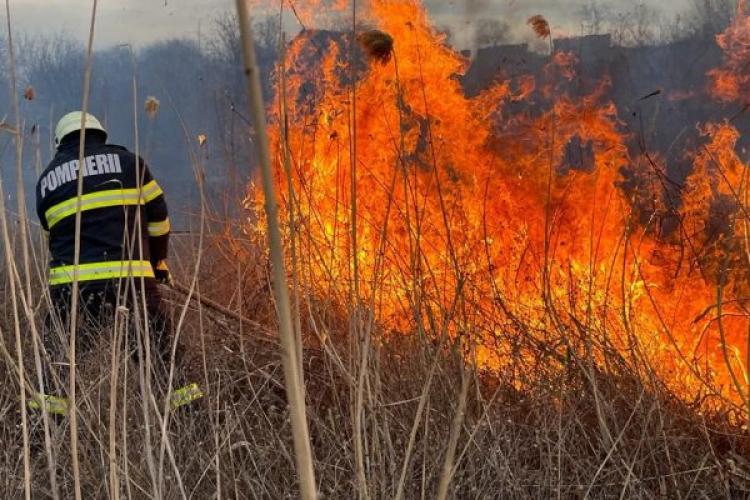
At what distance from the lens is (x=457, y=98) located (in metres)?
6.89

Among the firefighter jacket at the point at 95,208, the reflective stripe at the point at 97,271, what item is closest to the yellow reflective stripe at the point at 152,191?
the firefighter jacket at the point at 95,208

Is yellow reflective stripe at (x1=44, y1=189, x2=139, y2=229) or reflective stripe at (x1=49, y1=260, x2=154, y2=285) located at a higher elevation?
yellow reflective stripe at (x1=44, y1=189, x2=139, y2=229)

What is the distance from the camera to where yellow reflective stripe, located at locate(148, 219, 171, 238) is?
501 centimetres

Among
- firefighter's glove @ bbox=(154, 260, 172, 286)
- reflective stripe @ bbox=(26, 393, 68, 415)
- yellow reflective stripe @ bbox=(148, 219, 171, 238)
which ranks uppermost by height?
yellow reflective stripe @ bbox=(148, 219, 171, 238)

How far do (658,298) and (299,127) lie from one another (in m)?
2.81

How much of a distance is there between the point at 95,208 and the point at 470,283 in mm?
2143

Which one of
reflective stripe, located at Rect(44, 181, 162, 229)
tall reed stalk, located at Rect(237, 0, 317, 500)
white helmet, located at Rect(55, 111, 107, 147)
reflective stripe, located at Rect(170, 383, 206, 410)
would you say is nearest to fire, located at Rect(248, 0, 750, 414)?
reflective stripe, located at Rect(44, 181, 162, 229)

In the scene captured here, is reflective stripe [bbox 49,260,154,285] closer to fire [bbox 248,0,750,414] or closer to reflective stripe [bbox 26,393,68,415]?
fire [bbox 248,0,750,414]

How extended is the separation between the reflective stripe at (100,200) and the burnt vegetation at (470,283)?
0.37 metres

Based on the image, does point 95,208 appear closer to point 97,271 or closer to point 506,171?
point 97,271

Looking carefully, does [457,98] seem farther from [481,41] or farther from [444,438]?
[444,438]

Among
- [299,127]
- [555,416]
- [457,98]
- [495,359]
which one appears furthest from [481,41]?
[555,416]

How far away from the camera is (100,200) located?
4.80 metres

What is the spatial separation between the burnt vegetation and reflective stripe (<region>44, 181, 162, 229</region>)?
1.21ft
